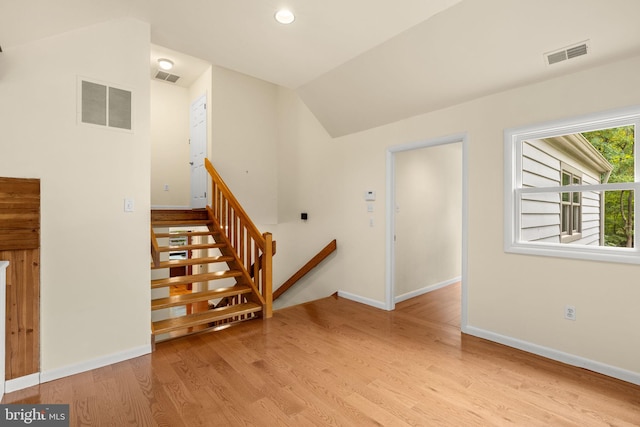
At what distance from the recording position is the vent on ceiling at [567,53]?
7.48 feet

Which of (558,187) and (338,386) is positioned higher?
(558,187)

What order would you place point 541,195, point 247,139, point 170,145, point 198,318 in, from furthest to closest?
point 170,145 < point 247,139 < point 198,318 < point 541,195

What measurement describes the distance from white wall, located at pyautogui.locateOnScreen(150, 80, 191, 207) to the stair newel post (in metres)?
3.05

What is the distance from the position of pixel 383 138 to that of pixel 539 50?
1.83 metres

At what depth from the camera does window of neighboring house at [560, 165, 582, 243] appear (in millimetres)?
2723

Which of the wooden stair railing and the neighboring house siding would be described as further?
the wooden stair railing

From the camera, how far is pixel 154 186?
19.0 ft

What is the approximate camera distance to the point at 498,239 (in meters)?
2.99

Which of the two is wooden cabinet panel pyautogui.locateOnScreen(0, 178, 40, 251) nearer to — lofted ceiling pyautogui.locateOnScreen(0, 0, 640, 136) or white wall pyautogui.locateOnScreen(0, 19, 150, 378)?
white wall pyautogui.locateOnScreen(0, 19, 150, 378)

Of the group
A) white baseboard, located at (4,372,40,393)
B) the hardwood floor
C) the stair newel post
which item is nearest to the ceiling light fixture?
the stair newel post

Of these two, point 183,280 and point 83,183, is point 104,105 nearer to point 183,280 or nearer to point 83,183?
point 83,183

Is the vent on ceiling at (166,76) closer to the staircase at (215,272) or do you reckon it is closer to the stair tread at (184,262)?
the staircase at (215,272)

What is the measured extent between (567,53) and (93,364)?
4385 mm

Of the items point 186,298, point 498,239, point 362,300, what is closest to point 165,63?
point 186,298
